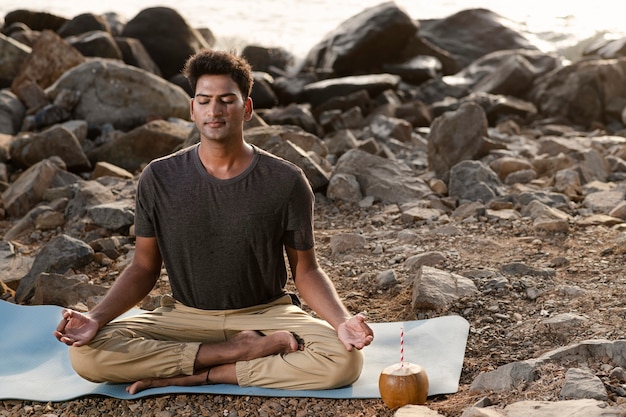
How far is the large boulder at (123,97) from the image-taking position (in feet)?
29.2

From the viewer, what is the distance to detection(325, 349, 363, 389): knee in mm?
3340

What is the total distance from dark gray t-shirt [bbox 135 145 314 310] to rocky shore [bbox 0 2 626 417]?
0.47m

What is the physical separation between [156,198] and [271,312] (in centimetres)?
63

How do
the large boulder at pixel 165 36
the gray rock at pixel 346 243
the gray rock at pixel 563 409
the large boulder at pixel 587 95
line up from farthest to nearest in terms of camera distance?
the large boulder at pixel 165 36
the large boulder at pixel 587 95
the gray rock at pixel 346 243
the gray rock at pixel 563 409

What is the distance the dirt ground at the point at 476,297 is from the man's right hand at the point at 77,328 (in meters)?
0.25

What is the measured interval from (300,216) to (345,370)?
61cm

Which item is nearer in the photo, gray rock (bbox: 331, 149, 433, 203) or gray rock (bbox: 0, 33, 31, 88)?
gray rock (bbox: 331, 149, 433, 203)

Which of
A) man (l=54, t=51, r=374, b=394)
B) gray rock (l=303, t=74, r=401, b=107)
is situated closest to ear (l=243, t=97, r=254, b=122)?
man (l=54, t=51, r=374, b=394)

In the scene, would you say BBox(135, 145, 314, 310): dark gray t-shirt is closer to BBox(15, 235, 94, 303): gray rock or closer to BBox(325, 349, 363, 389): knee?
BBox(325, 349, 363, 389): knee

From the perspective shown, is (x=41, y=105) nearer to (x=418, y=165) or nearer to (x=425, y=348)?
(x=418, y=165)

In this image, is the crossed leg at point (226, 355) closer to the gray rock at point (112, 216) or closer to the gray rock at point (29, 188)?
the gray rock at point (112, 216)

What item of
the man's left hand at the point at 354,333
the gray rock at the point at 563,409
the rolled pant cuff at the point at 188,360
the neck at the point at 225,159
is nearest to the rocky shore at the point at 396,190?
the gray rock at the point at 563,409

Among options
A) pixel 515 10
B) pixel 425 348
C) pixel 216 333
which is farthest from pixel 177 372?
pixel 515 10

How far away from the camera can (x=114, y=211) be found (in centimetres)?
592
